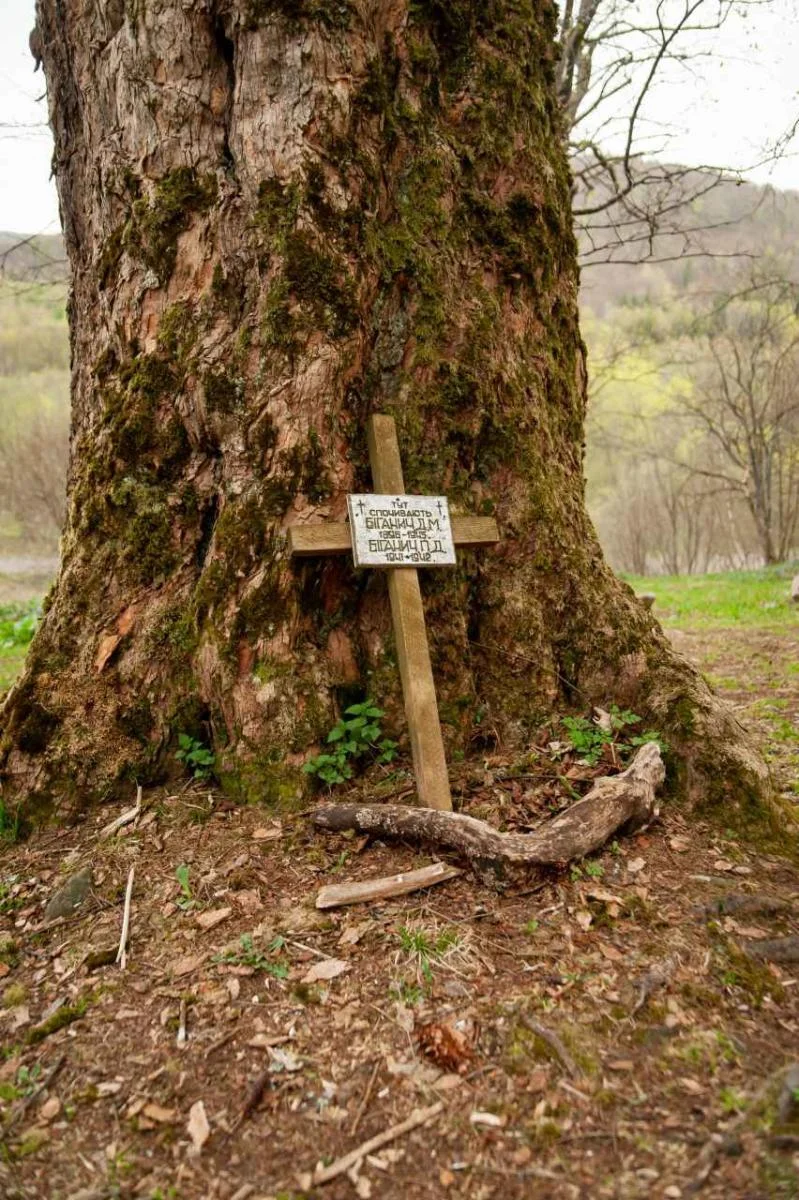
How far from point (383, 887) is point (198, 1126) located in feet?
3.20

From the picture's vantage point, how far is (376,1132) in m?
1.89

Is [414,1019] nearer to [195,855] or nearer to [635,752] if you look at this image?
[195,855]

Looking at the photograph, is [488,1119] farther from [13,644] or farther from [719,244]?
[719,244]

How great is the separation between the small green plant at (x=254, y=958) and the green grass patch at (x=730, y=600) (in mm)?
9145

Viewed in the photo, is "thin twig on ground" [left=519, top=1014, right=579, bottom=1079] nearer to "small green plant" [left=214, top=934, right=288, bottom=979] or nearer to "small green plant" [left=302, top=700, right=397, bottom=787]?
"small green plant" [left=214, top=934, right=288, bottom=979]

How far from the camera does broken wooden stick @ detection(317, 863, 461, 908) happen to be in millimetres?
2666

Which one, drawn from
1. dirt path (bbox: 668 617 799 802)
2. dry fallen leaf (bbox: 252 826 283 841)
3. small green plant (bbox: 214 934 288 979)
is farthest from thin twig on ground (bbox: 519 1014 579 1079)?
dirt path (bbox: 668 617 799 802)

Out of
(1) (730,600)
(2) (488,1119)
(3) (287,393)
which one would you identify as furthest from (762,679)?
(1) (730,600)

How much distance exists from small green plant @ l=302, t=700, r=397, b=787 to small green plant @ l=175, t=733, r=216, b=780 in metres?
0.50

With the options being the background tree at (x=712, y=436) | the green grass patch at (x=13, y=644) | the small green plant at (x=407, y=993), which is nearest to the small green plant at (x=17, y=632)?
the green grass patch at (x=13, y=644)

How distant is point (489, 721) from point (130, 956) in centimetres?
189

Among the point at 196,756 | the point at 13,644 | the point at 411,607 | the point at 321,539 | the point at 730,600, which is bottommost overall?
the point at 730,600

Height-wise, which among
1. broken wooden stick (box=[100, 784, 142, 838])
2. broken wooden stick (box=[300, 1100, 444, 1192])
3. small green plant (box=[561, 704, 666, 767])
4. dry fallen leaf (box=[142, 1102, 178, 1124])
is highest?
small green plant (box=[561, 704, 666, 767])

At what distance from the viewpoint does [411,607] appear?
324 cm
